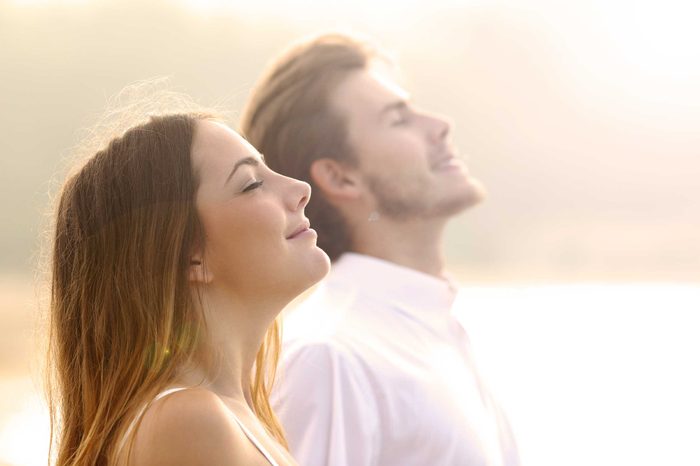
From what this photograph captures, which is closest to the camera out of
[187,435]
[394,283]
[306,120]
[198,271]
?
[187,435]

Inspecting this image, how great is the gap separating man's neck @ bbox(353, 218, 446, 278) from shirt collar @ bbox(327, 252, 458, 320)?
3 centimetres

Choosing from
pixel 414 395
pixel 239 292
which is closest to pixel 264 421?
pixel 239 292

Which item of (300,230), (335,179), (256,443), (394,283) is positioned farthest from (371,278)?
(256,443)

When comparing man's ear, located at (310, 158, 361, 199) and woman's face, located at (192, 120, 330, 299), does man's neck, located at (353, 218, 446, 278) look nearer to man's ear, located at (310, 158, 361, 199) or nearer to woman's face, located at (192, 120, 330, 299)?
man's ear, located at (310, 158, 361, 199)

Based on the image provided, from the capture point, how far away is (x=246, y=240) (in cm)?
90

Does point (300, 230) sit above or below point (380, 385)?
above

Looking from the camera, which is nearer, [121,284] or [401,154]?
[121,284]

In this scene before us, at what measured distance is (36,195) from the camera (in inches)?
49.1

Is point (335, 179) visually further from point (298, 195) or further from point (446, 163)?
point (298, 195)

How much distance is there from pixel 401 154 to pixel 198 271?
63cm

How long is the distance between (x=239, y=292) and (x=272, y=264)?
0.13ft

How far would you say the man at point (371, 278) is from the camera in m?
1.21

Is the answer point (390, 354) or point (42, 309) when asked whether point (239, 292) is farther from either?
point (390, 354)

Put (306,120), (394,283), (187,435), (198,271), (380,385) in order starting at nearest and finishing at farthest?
(187,435) < (198,271) < (380,385) < (394,283) < (306,120)
